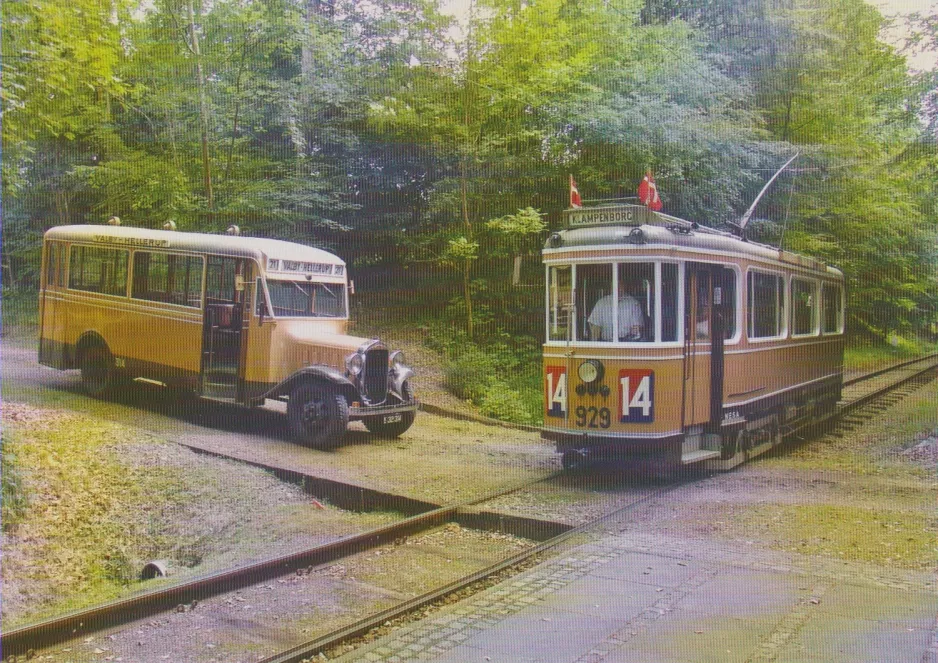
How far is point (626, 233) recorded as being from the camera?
26.6 feet

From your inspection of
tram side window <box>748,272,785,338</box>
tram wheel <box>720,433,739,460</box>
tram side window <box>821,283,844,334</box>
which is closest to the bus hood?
tram wheel <box>720,433,739,460</box>

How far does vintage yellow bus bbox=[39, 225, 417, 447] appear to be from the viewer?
912 cm

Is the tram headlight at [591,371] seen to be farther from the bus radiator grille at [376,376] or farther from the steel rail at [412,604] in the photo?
the bus radiator grille at [376,376]

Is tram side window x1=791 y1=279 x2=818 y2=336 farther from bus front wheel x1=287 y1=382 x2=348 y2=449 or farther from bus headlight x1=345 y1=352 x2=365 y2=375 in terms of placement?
bus front wheel x1=287 y1=382 x2=348 y2=449

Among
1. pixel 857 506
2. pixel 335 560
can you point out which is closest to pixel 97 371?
pixel 335 560

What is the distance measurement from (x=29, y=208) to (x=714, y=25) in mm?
11349

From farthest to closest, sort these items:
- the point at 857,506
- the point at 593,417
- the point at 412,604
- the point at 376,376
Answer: the point at 376,376
the point at 593,417
the point at 857,506
the point at 412,604

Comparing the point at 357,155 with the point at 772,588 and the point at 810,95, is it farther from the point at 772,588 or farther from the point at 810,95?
the point at 772,588

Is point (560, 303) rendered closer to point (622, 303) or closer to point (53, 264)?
point (622, 303)

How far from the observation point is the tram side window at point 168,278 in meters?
9.13

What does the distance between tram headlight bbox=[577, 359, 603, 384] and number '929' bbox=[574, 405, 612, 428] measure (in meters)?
0.29

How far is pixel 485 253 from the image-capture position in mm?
13773

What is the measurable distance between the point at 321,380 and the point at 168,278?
7.26ft

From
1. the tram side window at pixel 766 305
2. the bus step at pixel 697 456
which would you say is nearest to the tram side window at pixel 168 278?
the bus step at pixel 697 456
